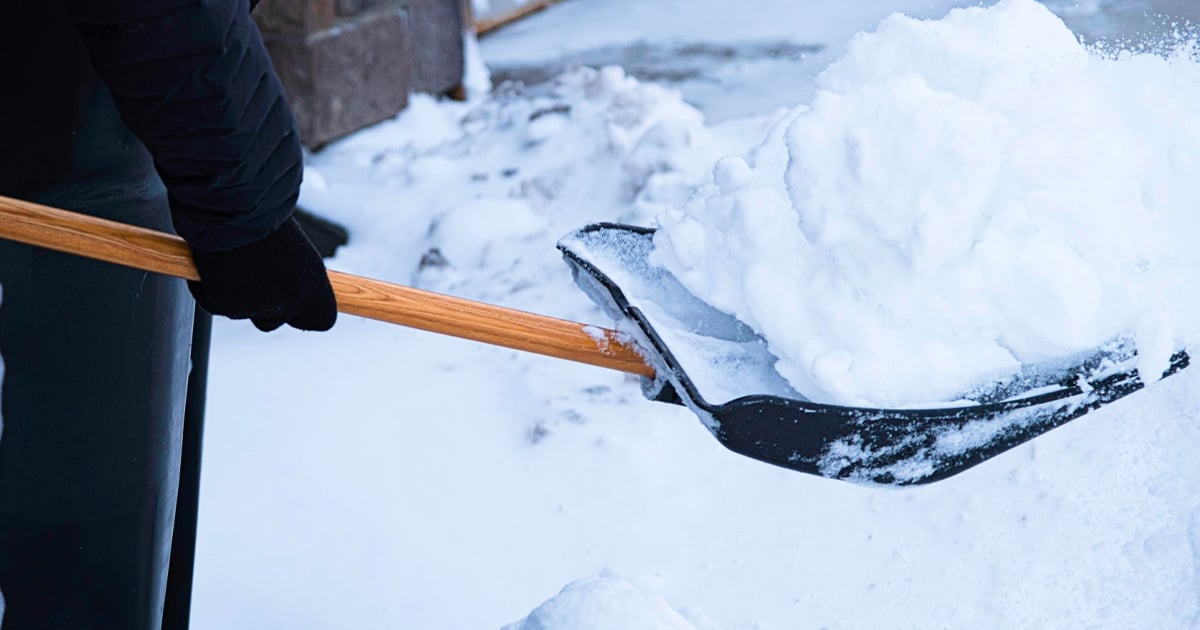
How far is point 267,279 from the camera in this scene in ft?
4.15

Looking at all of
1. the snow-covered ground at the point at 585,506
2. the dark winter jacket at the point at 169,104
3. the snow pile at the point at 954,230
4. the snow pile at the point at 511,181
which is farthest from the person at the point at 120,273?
the snow pile at the point at 511,181

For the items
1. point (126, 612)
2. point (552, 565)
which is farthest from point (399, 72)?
point (126, 612)

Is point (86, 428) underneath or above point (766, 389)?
underneath

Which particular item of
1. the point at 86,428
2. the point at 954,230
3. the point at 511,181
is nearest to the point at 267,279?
the point at 86,428

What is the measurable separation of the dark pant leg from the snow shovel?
142 millimetres

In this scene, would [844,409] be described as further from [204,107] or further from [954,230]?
[204,107]

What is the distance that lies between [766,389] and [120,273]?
815 millimetres

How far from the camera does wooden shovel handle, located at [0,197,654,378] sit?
1.22 metres

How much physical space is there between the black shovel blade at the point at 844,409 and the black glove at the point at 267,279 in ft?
1.18

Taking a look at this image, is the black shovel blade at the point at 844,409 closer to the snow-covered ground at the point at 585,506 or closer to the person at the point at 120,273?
the snow-covered ground at the point at 585,506

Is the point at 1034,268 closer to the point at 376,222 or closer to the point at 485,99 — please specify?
the point at 376,222

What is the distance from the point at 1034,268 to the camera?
4.31 feet

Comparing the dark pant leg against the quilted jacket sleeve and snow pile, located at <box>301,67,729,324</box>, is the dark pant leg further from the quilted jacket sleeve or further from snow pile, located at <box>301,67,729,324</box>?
snow pile, located at <box>301,67,729,324</box>

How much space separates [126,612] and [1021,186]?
1322 millimetres
